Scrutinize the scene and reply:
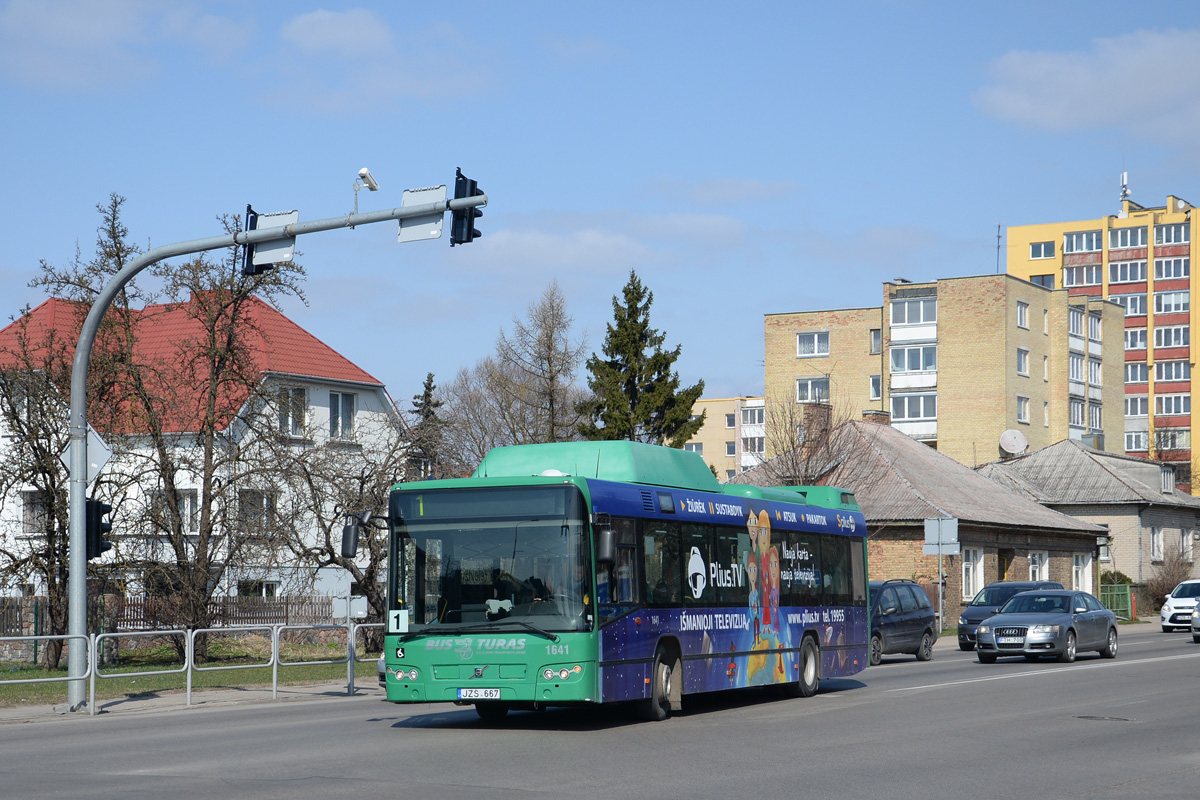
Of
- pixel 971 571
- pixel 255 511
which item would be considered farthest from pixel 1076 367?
pixel 255 511

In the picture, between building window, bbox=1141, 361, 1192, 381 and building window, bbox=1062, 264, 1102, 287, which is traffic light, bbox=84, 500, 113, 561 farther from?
building window, bbox=1062, 264, 1102, 287

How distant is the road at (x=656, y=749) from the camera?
10734 millimetres

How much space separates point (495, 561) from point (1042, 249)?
11678 cm

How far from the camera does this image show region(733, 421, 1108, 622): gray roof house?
48750 millimetres

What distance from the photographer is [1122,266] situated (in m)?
120

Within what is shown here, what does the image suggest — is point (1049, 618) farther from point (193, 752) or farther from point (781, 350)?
point (781, 350)

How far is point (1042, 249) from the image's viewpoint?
123 m

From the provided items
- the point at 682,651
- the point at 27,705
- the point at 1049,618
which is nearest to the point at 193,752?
the point at 682,651

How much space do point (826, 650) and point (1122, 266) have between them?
109 metres

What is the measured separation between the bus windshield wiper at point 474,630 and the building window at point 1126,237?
378 feet

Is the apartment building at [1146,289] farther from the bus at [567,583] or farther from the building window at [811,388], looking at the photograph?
the bus at [567,583]

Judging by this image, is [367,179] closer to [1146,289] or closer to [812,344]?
[812,344]

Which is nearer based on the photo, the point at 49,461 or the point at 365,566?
the point at 49,461

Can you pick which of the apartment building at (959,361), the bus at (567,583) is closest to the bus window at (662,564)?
the bus at (567,583)
